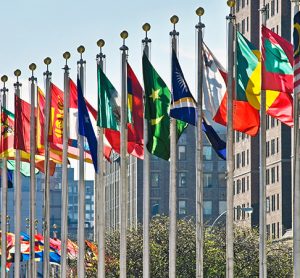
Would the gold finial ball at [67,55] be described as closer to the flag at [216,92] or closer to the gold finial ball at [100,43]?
the gold finial ball at [100,43]

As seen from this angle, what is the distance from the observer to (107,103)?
72.7 m

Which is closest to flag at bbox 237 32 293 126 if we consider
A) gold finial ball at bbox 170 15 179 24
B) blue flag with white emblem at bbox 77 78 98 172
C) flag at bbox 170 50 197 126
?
flag at bbox 170 50 197 126

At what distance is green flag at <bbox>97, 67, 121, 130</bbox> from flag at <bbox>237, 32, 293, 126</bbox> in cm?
1105

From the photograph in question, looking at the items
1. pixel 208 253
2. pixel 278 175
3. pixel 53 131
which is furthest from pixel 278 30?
pixel 53 131

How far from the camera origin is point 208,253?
121062mm

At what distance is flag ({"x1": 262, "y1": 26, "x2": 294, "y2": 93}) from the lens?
60062 mm

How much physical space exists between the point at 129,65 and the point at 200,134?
7237 millimetres

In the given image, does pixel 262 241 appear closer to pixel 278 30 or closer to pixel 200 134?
pixel 200 134

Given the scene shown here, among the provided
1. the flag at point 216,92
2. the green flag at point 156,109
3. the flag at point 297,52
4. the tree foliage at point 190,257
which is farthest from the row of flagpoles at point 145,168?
the tree foliage at point 190,257

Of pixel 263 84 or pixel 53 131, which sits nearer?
pixel 263 84

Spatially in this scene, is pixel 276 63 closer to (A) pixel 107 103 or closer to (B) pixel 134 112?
(B) pixel 134 112

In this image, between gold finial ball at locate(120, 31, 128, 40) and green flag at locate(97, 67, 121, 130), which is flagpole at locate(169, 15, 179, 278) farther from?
green flag at locate(97, 67, 121, 130)

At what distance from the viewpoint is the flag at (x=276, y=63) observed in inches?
2365

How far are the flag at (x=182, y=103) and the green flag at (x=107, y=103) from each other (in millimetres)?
6196
